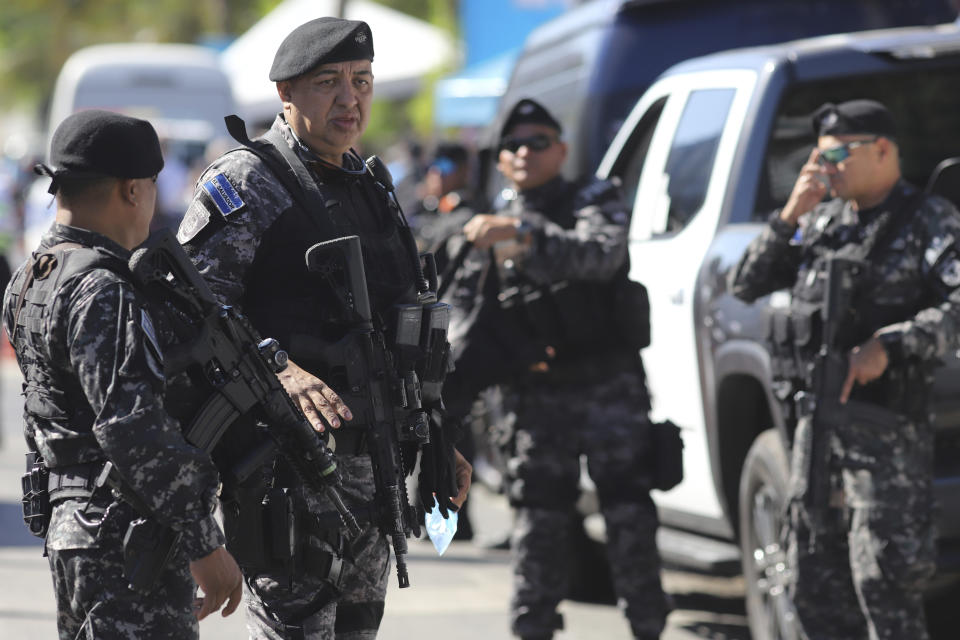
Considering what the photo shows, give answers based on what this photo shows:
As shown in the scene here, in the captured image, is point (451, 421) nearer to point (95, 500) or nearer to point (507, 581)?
point (95, 500)

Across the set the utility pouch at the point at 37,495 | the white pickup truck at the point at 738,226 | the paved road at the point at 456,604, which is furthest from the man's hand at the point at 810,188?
the utility pouch at the point at 37,495

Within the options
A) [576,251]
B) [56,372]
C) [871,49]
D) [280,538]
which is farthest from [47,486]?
[871,49]

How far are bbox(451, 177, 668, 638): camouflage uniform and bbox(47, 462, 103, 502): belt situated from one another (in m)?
2.38

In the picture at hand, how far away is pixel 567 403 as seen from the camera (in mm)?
5707

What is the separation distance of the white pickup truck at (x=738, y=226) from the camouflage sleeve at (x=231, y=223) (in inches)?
82.4

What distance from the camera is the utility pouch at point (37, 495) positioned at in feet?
11.4

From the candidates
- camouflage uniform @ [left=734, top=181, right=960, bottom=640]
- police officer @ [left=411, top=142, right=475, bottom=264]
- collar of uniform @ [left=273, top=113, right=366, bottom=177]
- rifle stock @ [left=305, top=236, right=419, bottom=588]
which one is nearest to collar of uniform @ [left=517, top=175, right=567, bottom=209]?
camouflage uniform @ [left=734, top=181, right=960, bottom=640]

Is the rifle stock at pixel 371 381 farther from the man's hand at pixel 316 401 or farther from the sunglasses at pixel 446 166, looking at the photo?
the sunglasses at pixel 446 166

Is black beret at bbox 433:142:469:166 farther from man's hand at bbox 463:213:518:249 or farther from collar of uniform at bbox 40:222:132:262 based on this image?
collar of uniform at bbox 40:222:132:262

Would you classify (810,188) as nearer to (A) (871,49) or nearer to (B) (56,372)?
(A) (871,49)

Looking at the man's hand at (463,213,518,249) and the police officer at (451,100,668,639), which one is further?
the police officer at (451,100,668,639)

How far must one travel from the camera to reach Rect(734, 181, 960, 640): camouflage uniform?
475 cm

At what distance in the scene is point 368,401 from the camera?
12.2ft

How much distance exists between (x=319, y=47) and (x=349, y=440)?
36.5 inches
